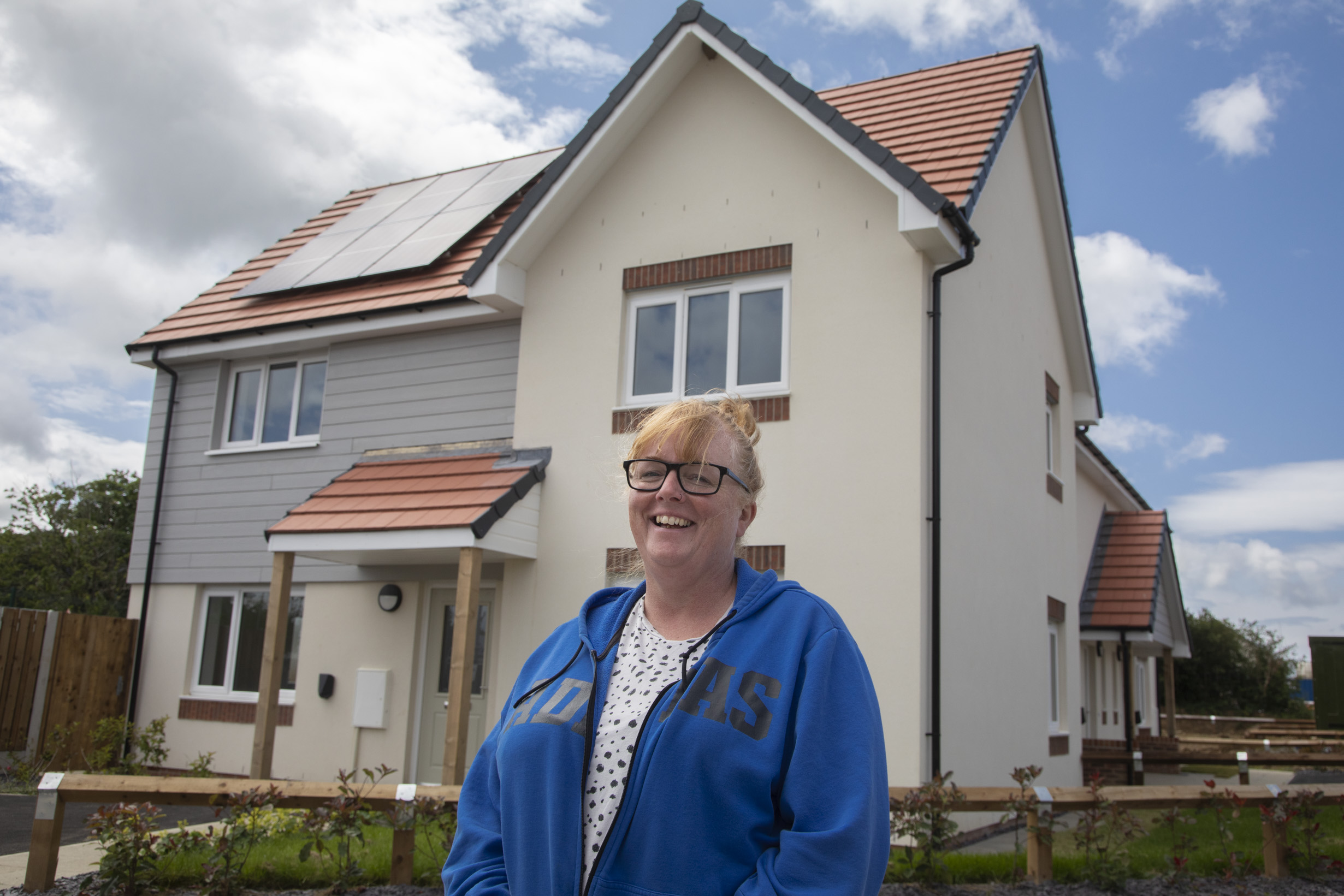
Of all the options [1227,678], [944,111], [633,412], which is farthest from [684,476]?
[1227,678]

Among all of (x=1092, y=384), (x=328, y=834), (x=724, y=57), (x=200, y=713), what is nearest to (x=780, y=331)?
(x=724, y=57)

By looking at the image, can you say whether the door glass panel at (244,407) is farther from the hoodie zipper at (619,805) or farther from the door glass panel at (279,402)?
the hoodie zipper at (619,805)

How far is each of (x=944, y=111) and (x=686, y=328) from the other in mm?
3905

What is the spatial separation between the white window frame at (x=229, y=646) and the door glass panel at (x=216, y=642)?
0.07 feet

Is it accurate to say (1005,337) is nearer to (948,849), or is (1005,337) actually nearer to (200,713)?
(948,849)

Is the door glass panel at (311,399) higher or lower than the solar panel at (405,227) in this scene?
lower

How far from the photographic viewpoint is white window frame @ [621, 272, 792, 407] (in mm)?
9969

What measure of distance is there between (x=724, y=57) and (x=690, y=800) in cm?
964

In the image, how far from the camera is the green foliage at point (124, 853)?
6445mm

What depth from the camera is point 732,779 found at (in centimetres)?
216

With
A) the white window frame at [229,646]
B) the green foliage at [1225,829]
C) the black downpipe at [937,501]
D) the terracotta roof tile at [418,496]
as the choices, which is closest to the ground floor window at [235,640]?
the white window frame at [229,646]

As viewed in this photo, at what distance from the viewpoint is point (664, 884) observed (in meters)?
2.18

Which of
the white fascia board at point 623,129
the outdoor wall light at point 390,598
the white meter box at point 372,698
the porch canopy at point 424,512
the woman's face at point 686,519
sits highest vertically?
the white fascia board at point 623,129

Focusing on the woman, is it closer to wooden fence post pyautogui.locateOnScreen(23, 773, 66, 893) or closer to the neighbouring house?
wooden fence post pyautogui.locateOnScreen(23, 773, 66, 893)
